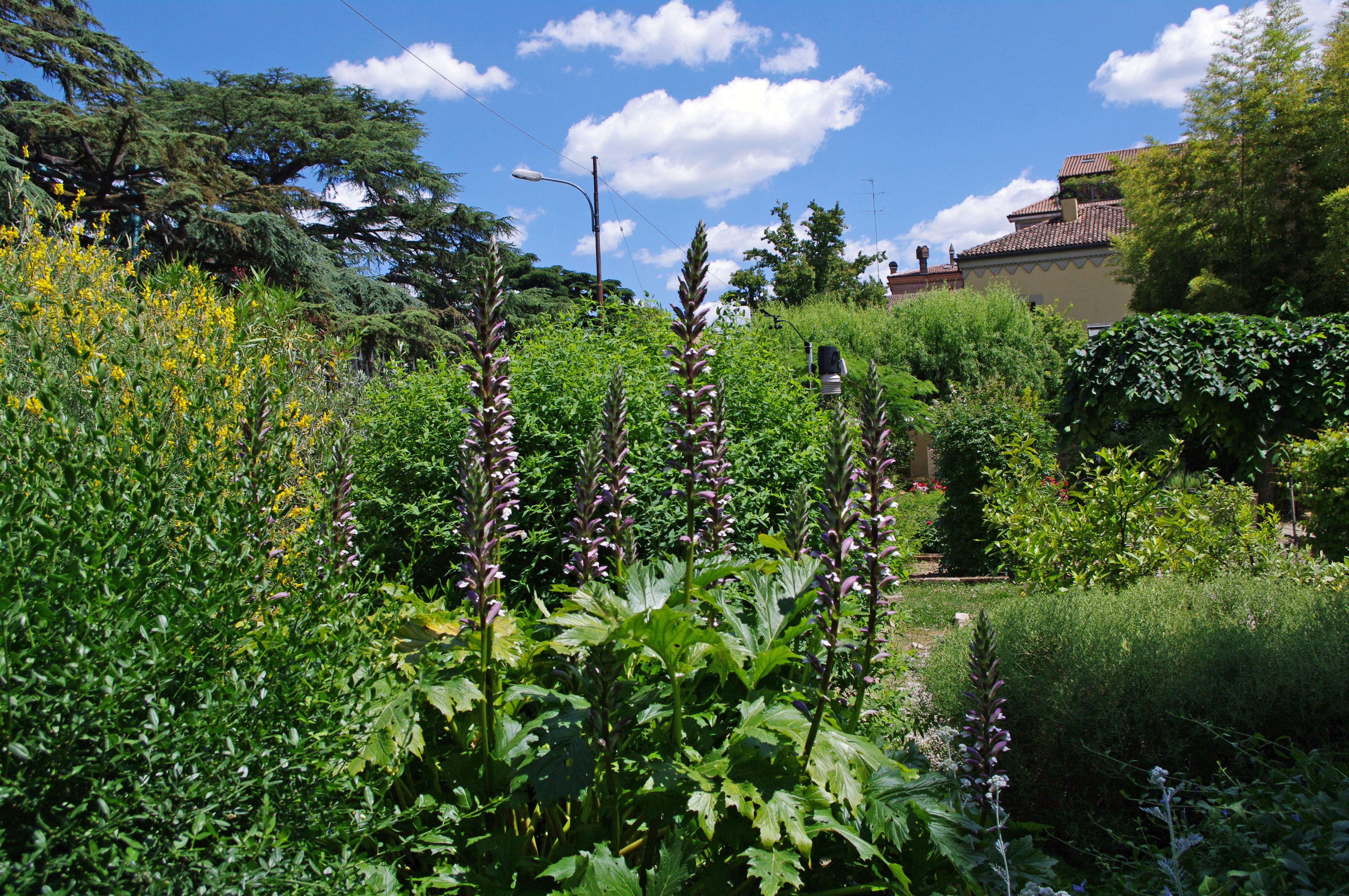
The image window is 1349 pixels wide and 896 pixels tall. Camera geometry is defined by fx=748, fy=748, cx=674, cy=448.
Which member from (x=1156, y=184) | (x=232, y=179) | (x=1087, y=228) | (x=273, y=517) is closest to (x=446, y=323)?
(x=232, y=179)

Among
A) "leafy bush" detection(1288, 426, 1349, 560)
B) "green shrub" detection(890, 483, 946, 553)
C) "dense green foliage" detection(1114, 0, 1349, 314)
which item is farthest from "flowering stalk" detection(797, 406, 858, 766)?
"dense green foliage" detection(1114, 0, 1349, 314)

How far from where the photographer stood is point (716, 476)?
2.61m

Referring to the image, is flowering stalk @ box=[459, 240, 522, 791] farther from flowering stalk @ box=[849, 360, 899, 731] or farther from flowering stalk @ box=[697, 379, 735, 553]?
flowering stalk @ box=[849, 360, 899, 731]

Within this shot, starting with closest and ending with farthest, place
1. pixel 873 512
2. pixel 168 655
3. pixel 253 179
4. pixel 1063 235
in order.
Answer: pixel 168 655, pixel 873 512, pixel 253 179, pixel 1063 235

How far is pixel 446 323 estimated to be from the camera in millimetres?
25266

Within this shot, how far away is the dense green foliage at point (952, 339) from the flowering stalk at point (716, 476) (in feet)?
70.7

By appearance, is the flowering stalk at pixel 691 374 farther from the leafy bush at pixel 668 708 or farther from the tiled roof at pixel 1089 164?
the tiled roof at pixel 1089 164

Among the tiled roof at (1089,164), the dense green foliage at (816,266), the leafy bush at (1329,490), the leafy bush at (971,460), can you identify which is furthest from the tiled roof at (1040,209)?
the leafy bush at (1329,490)

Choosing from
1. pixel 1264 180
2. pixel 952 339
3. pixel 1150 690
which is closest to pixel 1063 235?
pixel 952 339

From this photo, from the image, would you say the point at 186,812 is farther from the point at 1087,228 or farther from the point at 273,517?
the point at 1087,228

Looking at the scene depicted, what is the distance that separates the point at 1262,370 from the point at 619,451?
10.8 m

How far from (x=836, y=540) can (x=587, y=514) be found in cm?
90

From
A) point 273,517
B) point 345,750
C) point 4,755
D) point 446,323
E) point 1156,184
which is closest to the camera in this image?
point 4,755

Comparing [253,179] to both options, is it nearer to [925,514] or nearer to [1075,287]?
[925,514]
